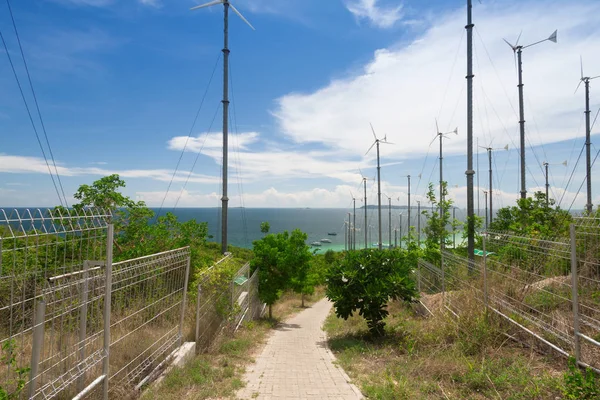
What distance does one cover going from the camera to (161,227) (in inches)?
501

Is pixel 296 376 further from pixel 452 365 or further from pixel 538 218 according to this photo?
pixel 538 218

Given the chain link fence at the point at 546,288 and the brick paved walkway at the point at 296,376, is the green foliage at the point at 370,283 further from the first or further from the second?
the brick paved walkway at the point at 296,376

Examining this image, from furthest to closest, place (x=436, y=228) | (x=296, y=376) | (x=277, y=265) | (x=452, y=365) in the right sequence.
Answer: (x=436, y=228), (x=277, y=265), (x=296, y=376), (x=452, y=365)

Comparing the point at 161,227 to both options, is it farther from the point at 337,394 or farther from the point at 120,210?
the point at 337,394

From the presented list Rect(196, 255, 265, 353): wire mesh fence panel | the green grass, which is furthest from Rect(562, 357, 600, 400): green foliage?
Rect(196, 255, 265, 353): wire mesh fence panel

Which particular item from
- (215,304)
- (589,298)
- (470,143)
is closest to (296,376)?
(215,304)

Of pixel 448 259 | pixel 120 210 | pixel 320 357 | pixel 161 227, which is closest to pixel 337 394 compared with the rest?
pixel 320 357

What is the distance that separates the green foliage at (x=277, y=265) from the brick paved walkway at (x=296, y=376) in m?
5.76

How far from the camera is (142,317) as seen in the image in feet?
18.2

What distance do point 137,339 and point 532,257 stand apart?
21.1ft

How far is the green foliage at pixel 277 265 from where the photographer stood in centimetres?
1559

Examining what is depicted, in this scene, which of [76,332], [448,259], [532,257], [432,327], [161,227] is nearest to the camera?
[76,332]

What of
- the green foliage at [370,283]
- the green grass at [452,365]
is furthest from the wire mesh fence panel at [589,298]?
the green foliage at [370,283]

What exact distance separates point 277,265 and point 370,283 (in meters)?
6.71
